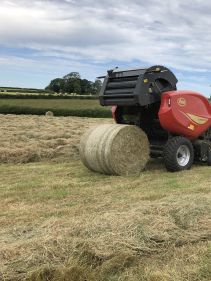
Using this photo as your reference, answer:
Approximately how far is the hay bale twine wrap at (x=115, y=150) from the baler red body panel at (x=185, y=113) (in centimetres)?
60

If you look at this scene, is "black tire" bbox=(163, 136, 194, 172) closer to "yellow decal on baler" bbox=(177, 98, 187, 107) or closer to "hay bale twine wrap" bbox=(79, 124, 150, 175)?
"hay bale twine wrap" bbox=(79, 124, 150, 175)

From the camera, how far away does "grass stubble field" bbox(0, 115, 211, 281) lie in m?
3.88

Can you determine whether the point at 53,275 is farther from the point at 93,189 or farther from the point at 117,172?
the point at 117,172

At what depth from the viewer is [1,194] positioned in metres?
7.31

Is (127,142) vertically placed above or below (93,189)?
above

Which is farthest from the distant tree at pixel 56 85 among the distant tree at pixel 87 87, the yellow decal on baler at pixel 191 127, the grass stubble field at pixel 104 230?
Answer: the grass stubble field at pixel 104 230

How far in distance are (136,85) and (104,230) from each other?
481 cm

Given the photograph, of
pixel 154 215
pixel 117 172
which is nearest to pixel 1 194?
pixel 117 172

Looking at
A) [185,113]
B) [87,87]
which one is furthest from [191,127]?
[87,87]

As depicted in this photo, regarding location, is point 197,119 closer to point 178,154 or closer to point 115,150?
point 178,154

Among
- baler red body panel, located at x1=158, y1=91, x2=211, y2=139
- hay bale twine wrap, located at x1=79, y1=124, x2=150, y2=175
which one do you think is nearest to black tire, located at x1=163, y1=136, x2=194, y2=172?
baler red body panel, located at x1=158, y1=91, x2=211, y2=139

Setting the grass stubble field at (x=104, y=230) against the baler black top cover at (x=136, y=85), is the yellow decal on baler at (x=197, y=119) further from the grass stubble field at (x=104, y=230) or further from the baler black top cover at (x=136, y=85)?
the grass stubble field at (x=104, y=230)

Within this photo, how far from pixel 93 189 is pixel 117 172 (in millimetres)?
1209

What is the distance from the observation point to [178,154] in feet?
31.4
